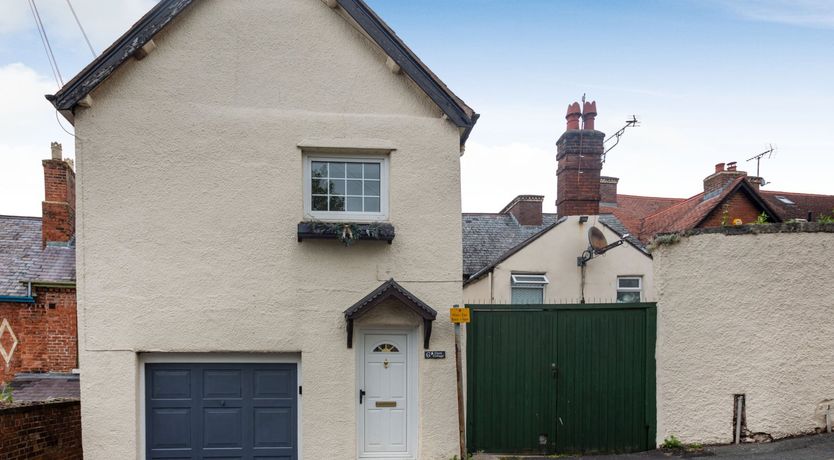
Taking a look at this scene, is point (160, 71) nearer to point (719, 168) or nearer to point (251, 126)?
point (251, 126)

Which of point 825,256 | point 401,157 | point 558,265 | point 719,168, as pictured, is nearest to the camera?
point 825,256

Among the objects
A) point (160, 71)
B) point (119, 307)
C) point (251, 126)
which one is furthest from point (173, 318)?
point (160, 71)

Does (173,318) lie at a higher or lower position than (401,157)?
lower

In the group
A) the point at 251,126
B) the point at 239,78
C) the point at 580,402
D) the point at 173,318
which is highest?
the point at 239,78

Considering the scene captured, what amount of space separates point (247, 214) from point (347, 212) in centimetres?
144

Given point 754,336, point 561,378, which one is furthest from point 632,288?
point 561,378

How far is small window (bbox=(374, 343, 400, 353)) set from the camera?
6.55 metres

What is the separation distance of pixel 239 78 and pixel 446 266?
4159 mm

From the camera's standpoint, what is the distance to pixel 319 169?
6695 millimetres

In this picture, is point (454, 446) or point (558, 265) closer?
point (454, 446)

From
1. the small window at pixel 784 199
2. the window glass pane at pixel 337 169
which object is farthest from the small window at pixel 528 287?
the small window at pixel 784 199

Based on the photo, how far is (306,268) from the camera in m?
6.41

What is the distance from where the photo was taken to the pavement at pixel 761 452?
5.60m

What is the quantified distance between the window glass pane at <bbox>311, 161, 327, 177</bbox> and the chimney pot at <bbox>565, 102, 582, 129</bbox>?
693 cm
